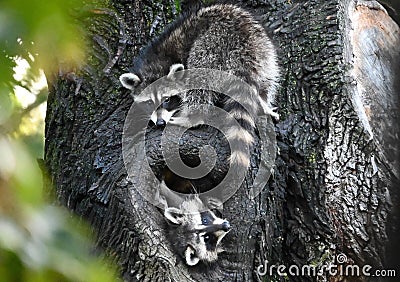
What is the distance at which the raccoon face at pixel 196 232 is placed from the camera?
229 centimetres

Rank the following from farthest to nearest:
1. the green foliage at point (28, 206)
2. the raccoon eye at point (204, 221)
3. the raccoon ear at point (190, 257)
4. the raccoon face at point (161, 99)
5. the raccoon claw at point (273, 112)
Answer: the raccoon face at point (161, 99), the raccoon claw at point (273, 112), the raccoon eye at point (204, 221), the raccoon ear at point (190, 257), the green foliage at point (28, 206)

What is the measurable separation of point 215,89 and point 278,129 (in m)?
0.56

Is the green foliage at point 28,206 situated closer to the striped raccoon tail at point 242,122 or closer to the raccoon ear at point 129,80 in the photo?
the striped raccoon tail at point 242,122

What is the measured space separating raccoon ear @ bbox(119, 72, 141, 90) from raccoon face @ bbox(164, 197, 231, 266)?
2.39 ft

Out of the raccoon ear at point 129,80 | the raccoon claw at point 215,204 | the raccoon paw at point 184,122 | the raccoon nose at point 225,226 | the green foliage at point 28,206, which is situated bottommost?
the raccoon nose at point 225,226

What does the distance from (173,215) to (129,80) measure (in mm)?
877

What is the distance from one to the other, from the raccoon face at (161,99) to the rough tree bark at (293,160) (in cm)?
8

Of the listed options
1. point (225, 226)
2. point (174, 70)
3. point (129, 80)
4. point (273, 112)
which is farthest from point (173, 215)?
point (174, 70)

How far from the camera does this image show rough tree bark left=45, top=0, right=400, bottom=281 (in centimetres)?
234

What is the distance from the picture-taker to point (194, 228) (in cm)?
238

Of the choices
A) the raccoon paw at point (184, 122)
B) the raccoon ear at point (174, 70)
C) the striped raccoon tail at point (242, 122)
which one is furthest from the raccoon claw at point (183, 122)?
the raccoon ear at point (174, 70)

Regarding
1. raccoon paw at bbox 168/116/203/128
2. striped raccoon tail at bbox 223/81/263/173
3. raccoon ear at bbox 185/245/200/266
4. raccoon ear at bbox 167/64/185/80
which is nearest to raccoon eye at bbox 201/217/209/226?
raccoon ear at bbox 185/245/200/266

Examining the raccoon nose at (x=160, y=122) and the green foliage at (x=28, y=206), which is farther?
the raccoon nose at (x=160, y=122)

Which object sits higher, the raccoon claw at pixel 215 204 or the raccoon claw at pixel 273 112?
the raccoon claw at pixel 273 112
